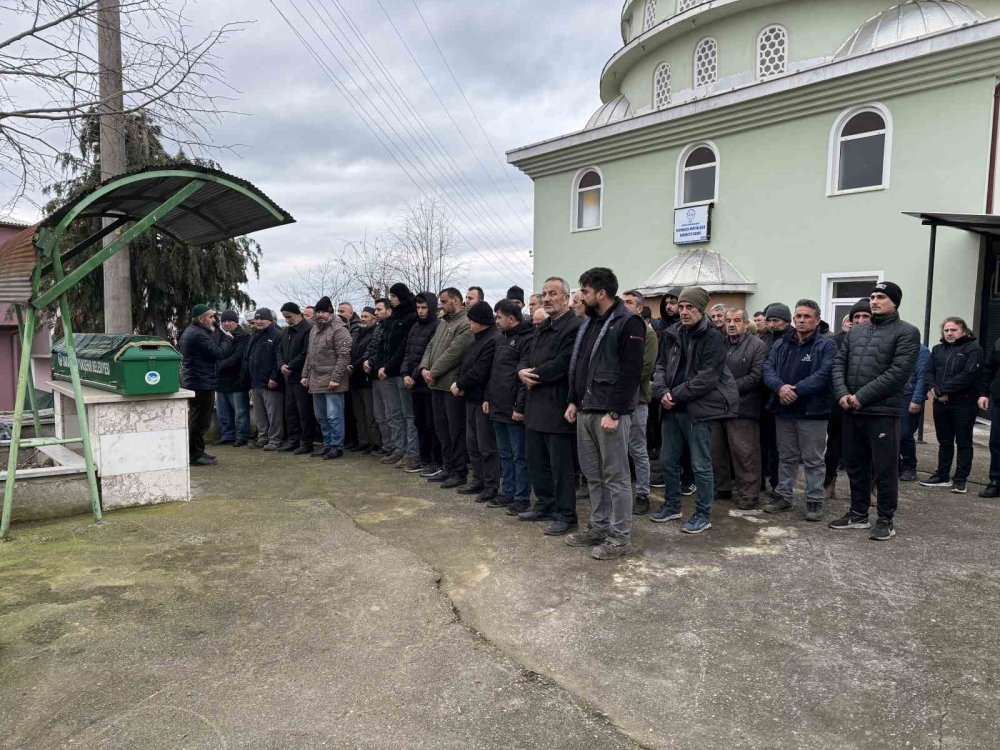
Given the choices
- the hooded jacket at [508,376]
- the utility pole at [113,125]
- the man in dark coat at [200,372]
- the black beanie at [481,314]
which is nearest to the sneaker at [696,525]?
the hooded jacket at [508,376]

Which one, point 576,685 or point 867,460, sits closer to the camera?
point 576,685

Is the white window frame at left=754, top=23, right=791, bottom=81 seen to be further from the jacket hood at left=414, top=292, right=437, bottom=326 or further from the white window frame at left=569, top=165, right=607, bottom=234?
the jacket hood at left=414, top=292, right=437, bottom=326

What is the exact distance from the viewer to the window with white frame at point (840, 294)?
12461 mm

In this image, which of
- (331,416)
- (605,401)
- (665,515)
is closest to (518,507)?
(665,515)

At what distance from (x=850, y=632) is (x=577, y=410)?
88.5 inches

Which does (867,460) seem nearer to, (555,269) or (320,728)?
(320,728)

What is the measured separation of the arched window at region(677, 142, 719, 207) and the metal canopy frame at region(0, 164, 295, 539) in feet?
36.8

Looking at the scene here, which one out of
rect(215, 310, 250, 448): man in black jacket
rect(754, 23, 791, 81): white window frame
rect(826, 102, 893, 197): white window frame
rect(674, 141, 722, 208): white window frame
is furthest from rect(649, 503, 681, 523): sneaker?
rect(754, 23, 791, 81): white window frame

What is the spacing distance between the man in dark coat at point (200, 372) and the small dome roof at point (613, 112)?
1390 cm

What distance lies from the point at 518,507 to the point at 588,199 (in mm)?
12892

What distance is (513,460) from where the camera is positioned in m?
6.04

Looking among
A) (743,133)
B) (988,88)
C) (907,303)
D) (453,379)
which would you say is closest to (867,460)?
(453,379)

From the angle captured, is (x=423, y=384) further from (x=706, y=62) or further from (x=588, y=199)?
(x=706, y=62)

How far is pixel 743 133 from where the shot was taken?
45.4 feet
